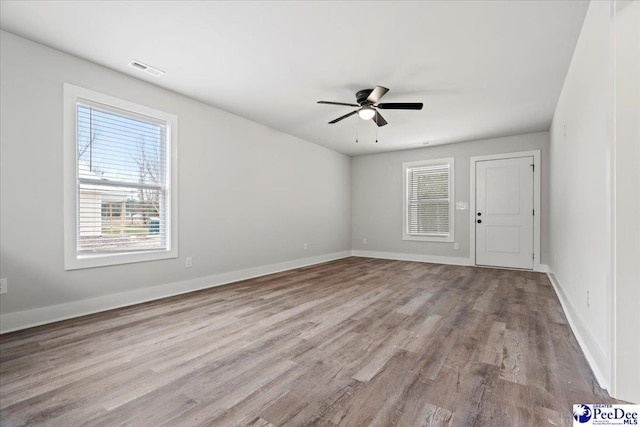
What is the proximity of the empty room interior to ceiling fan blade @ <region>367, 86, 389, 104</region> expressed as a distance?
0.02 meters

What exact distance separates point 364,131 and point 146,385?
15.3 feet

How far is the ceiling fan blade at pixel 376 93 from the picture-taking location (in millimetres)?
3201

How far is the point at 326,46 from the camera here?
2.70 m

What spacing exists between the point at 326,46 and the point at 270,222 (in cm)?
309

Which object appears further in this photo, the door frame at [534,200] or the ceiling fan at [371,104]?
the door frame at [534,200]

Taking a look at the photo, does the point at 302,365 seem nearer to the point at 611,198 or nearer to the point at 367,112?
the point at 611,198

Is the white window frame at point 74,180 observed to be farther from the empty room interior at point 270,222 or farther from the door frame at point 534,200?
the door frame at point 534,200

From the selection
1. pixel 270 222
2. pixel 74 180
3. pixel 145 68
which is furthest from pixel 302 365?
pixel 270 222

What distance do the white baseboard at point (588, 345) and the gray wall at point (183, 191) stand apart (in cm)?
396

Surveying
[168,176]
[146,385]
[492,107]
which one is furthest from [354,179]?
[146,385]

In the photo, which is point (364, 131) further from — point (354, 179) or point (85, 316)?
point (85, 316)

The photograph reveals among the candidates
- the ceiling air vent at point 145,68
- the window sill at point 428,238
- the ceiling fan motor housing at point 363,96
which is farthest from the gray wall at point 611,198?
the window sill at point 428,238

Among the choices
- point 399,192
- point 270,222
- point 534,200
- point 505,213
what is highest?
point 399,192

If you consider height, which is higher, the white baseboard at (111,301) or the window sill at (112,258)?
the window sill at (112,258)
